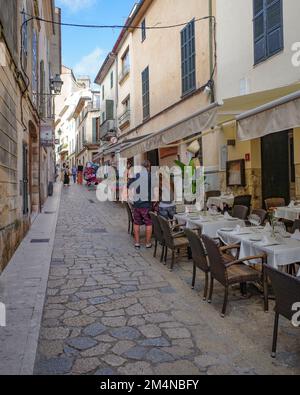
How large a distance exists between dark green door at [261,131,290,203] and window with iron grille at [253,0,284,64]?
2254 mm

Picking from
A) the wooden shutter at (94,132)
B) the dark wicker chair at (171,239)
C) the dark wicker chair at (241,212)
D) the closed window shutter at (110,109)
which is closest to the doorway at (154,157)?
the closed window shutter at (110,109)

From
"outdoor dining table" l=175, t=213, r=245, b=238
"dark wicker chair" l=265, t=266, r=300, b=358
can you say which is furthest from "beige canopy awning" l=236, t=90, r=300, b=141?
"dark wicker chair" l=265, t=266, r=300, b=358

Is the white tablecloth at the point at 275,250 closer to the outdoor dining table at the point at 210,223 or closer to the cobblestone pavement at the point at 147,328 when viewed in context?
the cobblestone pavement at the point at 147,328

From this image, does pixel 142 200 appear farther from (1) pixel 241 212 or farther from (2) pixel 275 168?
(2) pixel 275 168

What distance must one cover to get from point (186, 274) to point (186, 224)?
1559 mm

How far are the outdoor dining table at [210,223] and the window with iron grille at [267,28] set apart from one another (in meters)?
4.63

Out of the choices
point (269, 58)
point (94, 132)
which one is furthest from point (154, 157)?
point (94, 132)

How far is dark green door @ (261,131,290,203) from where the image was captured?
10641mm

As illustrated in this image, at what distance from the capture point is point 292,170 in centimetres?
1051

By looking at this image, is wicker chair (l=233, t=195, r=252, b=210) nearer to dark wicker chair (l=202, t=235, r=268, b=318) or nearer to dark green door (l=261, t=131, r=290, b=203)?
dark green door (l=261, t=131, r=290, b=203)

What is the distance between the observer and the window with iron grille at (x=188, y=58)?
42.7 feet

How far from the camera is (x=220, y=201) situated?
1029 cm

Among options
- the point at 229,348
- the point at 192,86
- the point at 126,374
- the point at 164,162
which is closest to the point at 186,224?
the point at 229,348
